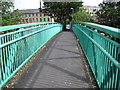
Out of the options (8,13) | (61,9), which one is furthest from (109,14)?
(8,13)

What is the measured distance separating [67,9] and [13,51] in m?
39.3

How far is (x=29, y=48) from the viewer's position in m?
5.26

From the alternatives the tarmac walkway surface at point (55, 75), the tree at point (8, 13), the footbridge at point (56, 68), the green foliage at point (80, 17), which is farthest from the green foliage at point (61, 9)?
the footbridge at point (56, 68)

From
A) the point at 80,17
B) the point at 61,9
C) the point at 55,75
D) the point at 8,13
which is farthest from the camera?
the point at 61,9

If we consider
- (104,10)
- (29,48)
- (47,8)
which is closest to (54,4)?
(47,8)

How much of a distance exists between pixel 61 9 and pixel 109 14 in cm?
1220

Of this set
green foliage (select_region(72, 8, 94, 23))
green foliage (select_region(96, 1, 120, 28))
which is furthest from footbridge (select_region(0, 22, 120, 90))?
green foliage (select_region(72, 8, 94, 23))

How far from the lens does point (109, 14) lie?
36125 mm

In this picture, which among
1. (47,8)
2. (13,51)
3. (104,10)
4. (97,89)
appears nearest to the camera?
(97,89)

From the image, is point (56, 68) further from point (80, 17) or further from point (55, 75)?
point (80, 17)

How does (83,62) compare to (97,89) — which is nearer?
(97,89)

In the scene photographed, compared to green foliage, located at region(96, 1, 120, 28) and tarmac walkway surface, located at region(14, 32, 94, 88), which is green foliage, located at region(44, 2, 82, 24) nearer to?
green foliage, located at region(96, 1, 120, 28)

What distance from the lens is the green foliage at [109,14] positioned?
1313 inches

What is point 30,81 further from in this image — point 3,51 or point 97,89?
point 97,89
